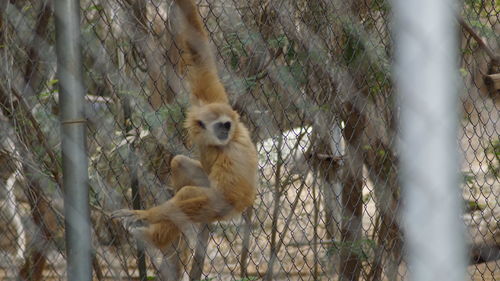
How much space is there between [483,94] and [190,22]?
8.17 feet

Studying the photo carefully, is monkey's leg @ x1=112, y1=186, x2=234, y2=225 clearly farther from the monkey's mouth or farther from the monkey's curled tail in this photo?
the monkey's curled tail

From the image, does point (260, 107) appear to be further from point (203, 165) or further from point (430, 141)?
point (430, 141)

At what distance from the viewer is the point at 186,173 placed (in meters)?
3.96

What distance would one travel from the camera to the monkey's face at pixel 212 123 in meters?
3.78

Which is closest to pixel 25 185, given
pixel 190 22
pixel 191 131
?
pixel 191 131

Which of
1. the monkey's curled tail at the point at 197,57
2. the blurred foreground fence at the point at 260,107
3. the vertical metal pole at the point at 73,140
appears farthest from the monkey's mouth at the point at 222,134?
the vertical metal pole at the point at 73,140

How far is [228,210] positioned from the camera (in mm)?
3799

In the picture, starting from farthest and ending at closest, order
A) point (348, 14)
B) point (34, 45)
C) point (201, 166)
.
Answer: point (34, 45)
point (348, 14)
point (201, 166)

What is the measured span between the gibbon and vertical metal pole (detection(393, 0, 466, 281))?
2416 mm

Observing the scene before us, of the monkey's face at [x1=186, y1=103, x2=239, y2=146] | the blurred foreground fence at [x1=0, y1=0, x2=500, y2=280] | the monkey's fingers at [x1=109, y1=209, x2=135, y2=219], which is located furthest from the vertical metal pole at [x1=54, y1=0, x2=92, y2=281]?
the blurred foreground fence at [x1=0, y1=0, x2=500, y2=280]

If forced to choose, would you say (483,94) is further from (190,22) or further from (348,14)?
(190,22)

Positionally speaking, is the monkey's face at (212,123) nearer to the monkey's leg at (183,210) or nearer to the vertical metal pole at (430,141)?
the monkey's leg at (183,210)

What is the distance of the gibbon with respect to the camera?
361 centimetres

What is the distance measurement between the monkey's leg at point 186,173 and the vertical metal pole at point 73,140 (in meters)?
1.50
